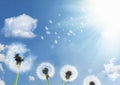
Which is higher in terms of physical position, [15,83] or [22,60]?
[22,60]

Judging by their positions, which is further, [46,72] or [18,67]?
[46,72]

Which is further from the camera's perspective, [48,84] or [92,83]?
[92,83]

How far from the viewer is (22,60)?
911 centimetres

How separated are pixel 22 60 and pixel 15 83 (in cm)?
194

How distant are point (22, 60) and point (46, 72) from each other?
61.1 inches

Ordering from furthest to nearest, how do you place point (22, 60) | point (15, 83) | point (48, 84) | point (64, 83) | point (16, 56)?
point (16, 56) < point (22, 60) < point (64, 83) < point (48, 84) < point (15, 83)

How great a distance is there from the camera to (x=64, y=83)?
8.39 m

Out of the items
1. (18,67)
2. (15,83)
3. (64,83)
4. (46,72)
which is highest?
(46,72)

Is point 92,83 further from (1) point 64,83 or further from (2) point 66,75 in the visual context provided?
(1) point 64,83

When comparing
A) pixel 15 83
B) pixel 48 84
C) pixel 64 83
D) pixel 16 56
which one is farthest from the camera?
pixel 16 56

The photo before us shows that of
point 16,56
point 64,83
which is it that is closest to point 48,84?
point 64,83

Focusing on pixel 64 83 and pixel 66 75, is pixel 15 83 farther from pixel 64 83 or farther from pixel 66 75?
pixel 66 75

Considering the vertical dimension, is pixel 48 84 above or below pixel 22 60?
below

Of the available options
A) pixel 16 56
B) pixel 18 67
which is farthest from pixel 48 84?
pixel 16 56
